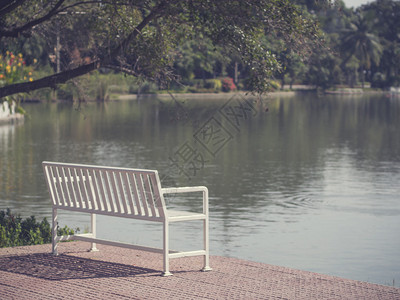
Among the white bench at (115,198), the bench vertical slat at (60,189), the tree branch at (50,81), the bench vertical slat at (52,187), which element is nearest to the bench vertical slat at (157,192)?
the white bench at (115,198)

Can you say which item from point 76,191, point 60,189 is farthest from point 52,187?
point 76,191

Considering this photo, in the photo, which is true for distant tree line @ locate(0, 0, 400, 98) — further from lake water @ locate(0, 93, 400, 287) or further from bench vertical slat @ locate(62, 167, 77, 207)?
bench vertical slat @ locate(62, 167, 77, 207)

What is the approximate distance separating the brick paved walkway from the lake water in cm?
202

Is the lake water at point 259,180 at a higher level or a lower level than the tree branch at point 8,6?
lower

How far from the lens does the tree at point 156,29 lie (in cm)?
975

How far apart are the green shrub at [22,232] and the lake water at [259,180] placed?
1.66 metres

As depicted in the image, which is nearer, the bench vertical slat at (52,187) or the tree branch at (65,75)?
the bench vertical slat at (52,187)

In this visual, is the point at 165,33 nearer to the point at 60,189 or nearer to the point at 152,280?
the point at 60,189

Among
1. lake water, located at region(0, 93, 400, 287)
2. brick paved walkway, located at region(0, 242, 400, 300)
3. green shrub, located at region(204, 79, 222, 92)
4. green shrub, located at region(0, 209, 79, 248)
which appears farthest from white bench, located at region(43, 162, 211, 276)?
green shrub, located at region(204, 79, 222, 92)

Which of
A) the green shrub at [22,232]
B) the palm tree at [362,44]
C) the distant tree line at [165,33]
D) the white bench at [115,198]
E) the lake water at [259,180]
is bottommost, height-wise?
the lake water at [259,180]

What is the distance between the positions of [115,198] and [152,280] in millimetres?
1184

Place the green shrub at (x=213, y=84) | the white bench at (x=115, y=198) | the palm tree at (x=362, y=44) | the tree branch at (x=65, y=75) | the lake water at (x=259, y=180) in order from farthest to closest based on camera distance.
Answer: the palm tree at (x=362, y=44)
the green shrub at (x=213, y=84)
the lake water at (x=259, y=180)
the tree branch at (x=65, y=75)
the white bench at (x=115, y=198)

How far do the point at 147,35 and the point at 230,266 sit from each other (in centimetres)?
479

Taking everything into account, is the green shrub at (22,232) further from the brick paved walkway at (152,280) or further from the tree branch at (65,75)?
the tree branch at (65,75)
